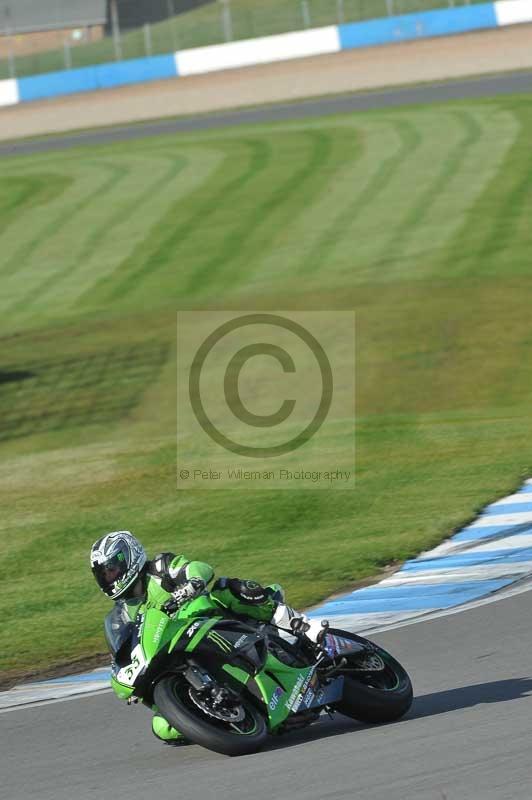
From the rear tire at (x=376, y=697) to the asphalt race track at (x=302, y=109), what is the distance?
34.8m

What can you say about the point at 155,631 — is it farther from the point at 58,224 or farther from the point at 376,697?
the point at 58,224

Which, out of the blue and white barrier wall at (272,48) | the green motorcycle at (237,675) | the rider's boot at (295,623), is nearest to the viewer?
the green motorcycle at (237,675)

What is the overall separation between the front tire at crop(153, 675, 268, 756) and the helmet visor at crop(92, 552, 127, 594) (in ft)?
2.08

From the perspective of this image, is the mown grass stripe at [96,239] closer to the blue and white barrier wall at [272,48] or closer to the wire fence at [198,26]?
the blue and white barrier wall at [272,48]

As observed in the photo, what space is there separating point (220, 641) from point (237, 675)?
207mm

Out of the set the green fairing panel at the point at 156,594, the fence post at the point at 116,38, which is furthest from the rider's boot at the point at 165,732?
the fence post at the point at 116,38

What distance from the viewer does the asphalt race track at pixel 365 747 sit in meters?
6.31

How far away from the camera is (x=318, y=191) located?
32594mm

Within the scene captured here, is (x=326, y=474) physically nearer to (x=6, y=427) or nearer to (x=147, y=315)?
(x=6, y=427)

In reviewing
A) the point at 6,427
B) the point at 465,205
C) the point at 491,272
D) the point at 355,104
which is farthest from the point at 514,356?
the point at 355,104

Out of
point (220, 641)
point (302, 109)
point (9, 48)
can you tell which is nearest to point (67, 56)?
point (9, 48)

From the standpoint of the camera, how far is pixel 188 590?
7168 mm

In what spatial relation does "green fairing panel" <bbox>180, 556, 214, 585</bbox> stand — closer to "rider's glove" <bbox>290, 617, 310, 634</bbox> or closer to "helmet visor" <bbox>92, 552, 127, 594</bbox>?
"helmet visor" <bbox>92, 552, 127, 594</bbox>

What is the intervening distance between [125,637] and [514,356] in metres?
13.9
